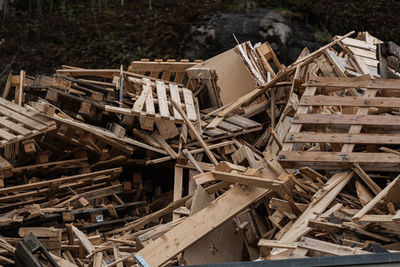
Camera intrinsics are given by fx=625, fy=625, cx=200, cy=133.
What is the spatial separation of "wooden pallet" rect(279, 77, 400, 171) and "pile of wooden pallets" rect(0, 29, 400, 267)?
0.05 ft

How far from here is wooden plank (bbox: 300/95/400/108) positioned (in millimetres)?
7539

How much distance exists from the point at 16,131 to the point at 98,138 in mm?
1166

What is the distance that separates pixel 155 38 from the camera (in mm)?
17766

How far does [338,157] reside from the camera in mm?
7074

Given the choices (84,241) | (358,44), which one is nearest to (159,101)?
(84,241)

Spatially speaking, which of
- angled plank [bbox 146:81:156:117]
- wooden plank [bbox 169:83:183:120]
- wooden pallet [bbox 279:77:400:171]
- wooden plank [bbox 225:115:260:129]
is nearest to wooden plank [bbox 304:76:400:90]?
wooden pallet [bbox 279:77:400:171]

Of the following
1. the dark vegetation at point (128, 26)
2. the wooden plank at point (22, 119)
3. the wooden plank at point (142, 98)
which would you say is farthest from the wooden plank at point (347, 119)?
the dark vegetation at point (128, 26)

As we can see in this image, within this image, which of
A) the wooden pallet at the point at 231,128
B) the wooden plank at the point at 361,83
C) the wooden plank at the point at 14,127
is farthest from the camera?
the wooden pallet at the point at 231,128

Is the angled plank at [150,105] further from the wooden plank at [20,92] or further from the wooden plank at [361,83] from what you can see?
the wooden plank at [361,83]

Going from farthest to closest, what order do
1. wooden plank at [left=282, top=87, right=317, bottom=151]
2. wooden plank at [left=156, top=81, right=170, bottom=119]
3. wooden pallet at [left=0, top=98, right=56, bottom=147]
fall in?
1. wooden plank at [left=156, top=81, right=170, bottom=119]
2. wooden pallet at [left=0, top=98, right=56, bottom=147]
3. wooden plank at [left=282, top=87, right=317, bottom=151]

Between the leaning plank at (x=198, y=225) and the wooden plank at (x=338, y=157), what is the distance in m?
0.73

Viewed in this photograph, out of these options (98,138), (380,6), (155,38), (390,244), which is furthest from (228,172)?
(380,6)

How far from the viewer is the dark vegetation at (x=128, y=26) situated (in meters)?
17.4

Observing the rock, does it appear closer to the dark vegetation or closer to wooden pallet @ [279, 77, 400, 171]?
the dark vegetation
